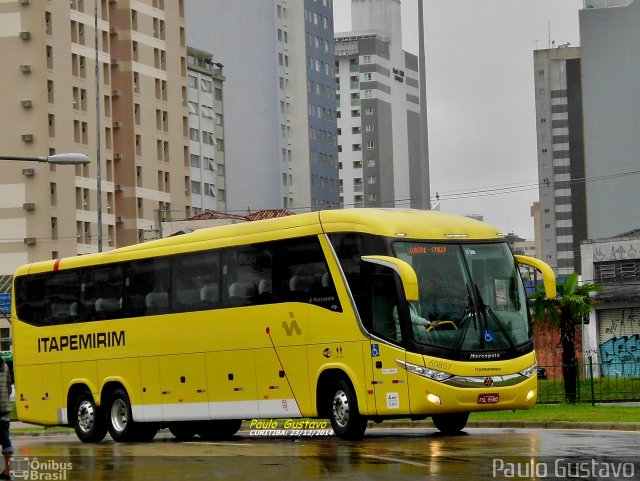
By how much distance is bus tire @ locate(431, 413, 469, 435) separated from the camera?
94.7 ft

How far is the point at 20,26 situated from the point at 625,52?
207ft

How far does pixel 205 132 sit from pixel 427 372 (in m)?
124

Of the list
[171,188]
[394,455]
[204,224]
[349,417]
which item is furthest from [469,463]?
[171,188]

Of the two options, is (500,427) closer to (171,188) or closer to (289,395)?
(289,395)

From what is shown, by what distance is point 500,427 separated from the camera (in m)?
32.1

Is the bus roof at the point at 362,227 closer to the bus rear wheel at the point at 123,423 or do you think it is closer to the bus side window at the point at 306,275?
the bus side window at the point at 306,275

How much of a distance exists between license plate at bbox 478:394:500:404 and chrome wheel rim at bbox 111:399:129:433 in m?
8.83

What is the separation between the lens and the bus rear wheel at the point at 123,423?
32.6m

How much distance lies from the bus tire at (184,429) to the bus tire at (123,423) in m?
0.51

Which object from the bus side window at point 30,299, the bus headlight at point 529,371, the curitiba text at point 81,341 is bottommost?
the bus headlight at point 529,371

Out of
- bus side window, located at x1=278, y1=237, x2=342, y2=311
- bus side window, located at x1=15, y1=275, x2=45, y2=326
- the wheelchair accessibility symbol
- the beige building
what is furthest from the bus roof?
the beige building

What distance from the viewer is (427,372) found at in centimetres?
2641

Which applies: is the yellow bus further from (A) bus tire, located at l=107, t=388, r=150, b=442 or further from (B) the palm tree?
(B) the palm tree

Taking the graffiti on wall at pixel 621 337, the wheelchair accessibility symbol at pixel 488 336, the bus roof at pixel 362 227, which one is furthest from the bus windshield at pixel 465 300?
the graffiti on wall at pixel 621 337
